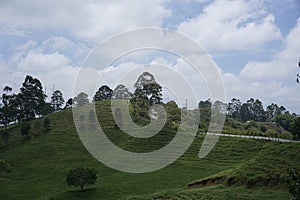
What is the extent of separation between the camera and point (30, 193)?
38219 millimetres

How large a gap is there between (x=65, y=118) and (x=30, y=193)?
134ft

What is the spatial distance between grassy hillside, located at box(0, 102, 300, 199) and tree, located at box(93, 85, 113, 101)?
105 ft

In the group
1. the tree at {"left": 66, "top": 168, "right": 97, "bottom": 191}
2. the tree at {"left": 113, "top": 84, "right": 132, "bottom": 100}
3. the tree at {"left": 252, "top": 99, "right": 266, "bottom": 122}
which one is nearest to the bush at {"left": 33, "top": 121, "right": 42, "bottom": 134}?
the tree at {"left": 113, "top": 84, "right": 132, "bottom": 100}

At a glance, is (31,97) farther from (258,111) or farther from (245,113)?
(258,111)

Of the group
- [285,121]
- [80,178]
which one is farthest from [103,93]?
[80,178]

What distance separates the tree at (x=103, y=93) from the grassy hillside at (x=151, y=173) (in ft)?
105

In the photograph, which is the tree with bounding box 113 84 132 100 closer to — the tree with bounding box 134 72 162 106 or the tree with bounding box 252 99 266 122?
the tree with bounding box 134 72 162 106

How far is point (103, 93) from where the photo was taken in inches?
4225

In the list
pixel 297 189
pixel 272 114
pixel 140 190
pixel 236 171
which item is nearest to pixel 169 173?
pixel 140 190

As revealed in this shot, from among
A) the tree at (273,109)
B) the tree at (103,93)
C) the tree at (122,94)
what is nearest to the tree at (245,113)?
the tree at (273,109)

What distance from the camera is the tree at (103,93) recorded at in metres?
107

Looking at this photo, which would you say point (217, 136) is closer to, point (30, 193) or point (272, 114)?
point (30, 193)

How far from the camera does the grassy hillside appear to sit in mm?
27292

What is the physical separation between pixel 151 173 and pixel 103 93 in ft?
223
